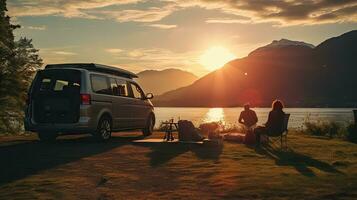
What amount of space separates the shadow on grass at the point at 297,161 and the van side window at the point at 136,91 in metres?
5.94

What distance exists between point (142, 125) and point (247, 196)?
458 inches

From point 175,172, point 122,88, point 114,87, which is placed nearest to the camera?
point 175,172

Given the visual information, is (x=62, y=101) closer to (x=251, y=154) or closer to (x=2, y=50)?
(x=251, y=154)

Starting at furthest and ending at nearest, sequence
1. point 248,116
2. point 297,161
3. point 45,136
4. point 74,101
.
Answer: point 248,116 < point 45,136 < point 74,101 < point 297,161

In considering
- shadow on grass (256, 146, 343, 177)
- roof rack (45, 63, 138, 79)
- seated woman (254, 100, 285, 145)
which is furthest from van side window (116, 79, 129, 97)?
shadow on grass (256, 146, 343, 177)

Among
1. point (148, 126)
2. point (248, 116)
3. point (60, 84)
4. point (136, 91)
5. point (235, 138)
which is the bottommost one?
point (235, 138)

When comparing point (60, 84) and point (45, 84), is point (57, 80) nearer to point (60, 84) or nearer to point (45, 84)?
point (60, 84)

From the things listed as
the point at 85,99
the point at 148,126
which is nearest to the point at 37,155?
the point at 85,99

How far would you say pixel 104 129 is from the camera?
51.1ft

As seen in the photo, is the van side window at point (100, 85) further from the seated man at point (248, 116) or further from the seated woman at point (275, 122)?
the seated woman at point (275, 122)

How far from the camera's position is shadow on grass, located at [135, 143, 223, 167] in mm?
11617

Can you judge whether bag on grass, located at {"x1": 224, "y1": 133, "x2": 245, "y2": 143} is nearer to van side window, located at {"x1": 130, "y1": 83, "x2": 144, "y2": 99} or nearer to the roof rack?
van side window, located at {"x1": 130, "y1": 83, "x2": 144, "y2": 99}

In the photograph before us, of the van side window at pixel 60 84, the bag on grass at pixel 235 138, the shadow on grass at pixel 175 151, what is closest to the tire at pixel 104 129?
the shadow on grass at pixel 175 151

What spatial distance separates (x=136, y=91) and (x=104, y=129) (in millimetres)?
3094
